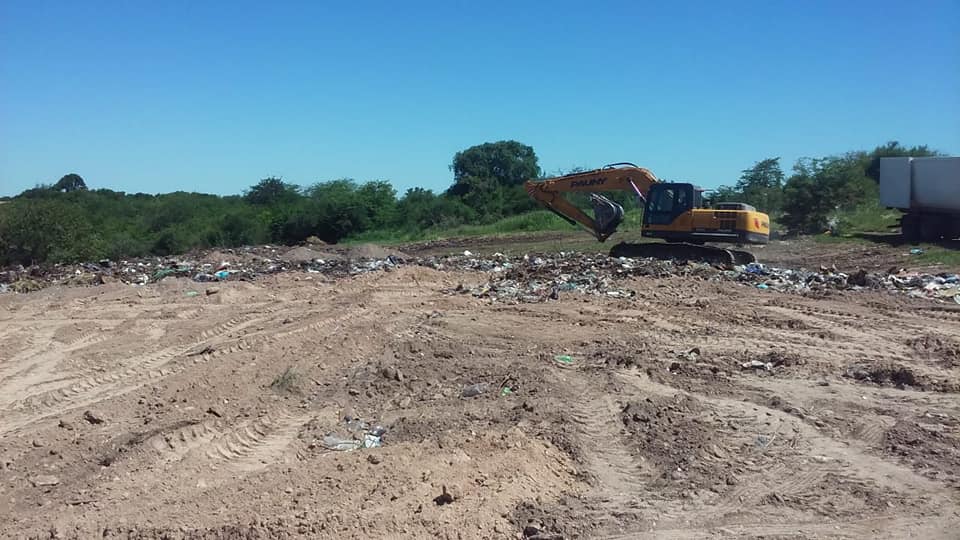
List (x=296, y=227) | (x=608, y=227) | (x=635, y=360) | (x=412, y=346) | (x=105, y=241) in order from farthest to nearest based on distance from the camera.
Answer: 1. (x=296, y=227)
2. (x=105, y=241)
3. (x=608, y=227)
4. (x=412, y=346)
5. (x=635, y=360)

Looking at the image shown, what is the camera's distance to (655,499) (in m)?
5.12

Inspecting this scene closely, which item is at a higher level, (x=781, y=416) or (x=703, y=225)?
(x=703, y=225)

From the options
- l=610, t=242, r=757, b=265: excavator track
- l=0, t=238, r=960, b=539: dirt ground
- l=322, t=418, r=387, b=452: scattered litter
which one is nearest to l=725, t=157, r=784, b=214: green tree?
l=610, t=242, r=757, b=265: excavator track

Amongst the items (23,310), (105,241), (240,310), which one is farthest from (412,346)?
(105,241)

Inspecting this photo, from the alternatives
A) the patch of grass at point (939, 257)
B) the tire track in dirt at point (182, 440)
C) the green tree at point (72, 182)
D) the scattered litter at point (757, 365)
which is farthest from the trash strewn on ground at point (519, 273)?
the green tree at point (72, 182)

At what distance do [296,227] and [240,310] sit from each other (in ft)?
89.8

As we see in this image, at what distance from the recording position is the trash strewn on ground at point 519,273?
531 inches

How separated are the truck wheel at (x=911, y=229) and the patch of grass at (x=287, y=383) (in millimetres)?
19029

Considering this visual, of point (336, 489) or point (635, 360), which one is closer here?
point (336, 489)

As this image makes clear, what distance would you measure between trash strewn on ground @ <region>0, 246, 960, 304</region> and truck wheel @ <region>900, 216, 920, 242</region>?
22.3ft

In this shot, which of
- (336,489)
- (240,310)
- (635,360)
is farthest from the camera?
(240,310)

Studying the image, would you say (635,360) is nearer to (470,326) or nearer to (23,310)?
(470,326)

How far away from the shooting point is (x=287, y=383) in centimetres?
770

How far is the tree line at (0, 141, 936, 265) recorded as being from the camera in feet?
74.0
